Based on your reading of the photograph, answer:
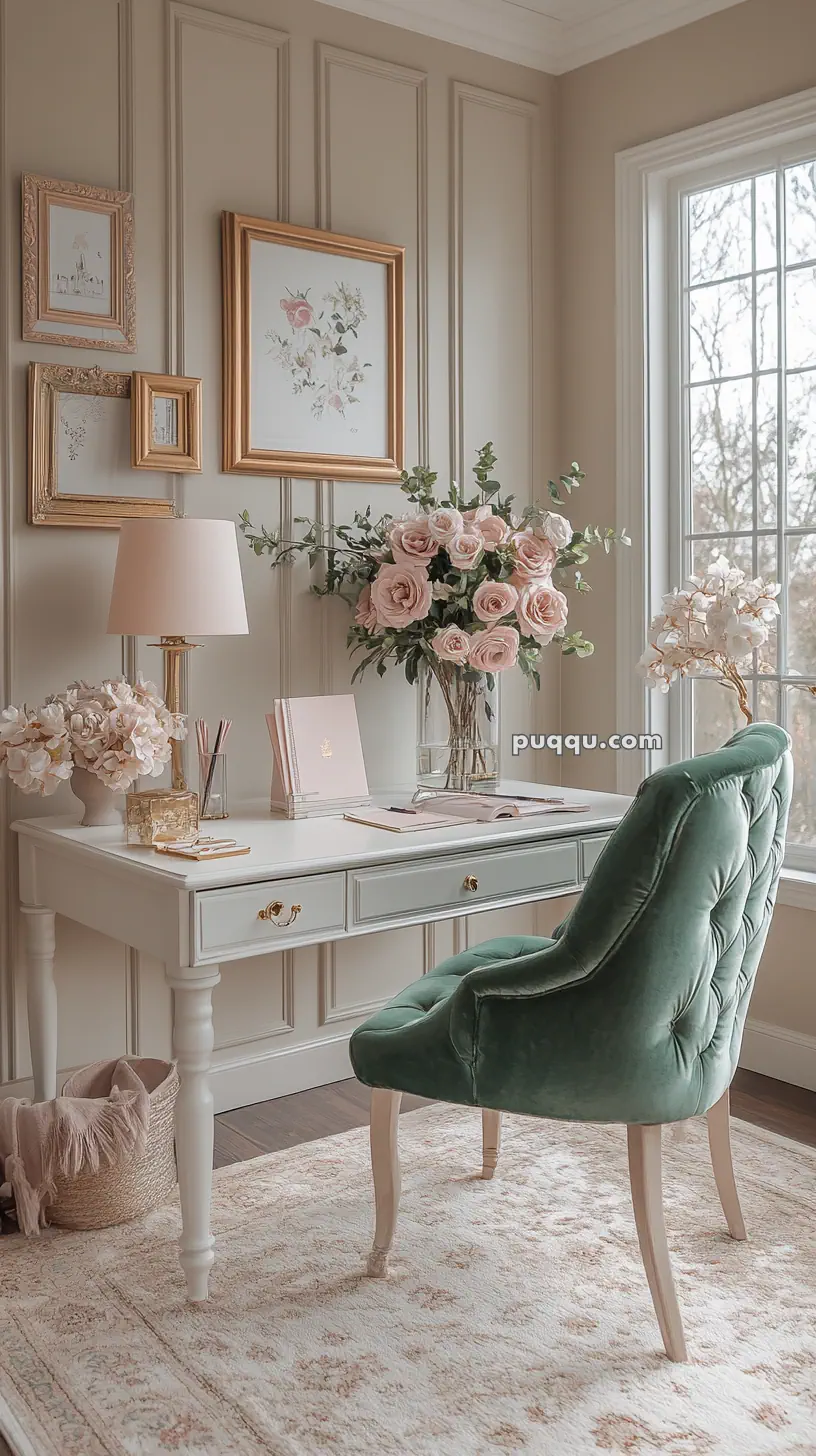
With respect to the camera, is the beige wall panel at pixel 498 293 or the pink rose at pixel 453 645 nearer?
the pink rose at pixel 453 645

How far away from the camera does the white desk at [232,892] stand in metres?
2.10

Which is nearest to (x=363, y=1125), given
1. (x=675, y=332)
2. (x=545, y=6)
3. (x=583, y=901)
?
(x=583, y=901)

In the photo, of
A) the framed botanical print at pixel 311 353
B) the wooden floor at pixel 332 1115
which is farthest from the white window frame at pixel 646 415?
the wooden floor at pixel 332 1115

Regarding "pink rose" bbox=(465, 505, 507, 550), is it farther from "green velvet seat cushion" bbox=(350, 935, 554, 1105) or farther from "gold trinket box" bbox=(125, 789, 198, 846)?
"green velvet seat cushion" bbox=(350, 935, 554, 1105)

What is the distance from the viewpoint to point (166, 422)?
281cm

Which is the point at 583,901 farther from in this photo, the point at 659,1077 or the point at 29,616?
the point at 29,616

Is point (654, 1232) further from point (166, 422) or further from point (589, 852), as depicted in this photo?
point (166, 422)

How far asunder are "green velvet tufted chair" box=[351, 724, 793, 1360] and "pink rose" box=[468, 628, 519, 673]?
0.79 m

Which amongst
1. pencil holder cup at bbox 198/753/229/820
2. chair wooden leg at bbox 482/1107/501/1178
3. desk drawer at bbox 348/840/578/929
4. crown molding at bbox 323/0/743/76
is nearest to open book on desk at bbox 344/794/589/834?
desk drawer at bbox 348/840/578/929

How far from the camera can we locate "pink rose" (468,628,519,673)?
277 cm

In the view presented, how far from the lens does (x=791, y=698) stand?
3131 millimetres

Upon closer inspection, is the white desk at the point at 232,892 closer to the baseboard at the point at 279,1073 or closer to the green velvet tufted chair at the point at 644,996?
the green velvet tufted chair at the point at 644,996

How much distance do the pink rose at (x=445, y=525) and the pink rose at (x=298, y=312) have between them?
2.13 ft

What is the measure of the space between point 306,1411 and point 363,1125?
108cm
